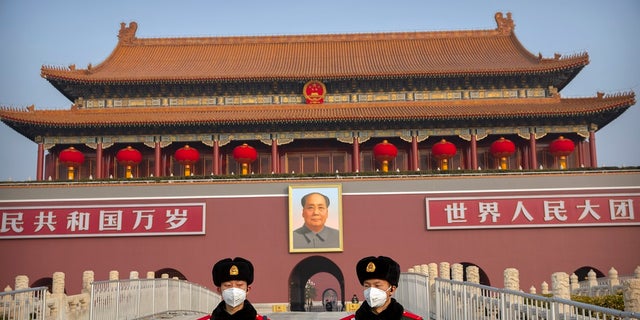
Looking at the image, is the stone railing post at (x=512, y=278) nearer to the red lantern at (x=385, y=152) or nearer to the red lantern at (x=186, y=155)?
the red lantern at (x=385, y=152)

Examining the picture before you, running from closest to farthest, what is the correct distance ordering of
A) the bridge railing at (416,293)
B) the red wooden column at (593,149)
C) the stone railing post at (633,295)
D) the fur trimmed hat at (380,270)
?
the fur trimmed hat at (380,270)
the stone railing post at (633,295)
the bridge railing at (416,293)
the red wooden column at (593,149)

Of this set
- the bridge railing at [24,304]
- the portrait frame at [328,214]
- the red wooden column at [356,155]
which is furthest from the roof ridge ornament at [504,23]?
the bridge railing at [24,304]

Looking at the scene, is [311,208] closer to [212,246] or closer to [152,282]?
[212,246]

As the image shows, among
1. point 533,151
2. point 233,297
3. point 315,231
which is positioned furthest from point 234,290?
point 533,151

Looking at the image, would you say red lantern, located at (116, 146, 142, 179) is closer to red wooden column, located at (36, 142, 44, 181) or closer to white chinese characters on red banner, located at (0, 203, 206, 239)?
red wooden column, located at (36, 142, 44, 181)

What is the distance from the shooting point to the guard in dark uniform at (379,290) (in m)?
4.84

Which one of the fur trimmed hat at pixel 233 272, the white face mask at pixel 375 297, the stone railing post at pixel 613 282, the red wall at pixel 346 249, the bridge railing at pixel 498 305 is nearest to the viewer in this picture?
the white face mask at pixel 375 297

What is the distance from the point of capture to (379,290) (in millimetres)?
4871

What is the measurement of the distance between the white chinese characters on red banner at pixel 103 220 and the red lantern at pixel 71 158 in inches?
107

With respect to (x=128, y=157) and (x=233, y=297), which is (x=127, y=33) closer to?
(x=128, y=157)

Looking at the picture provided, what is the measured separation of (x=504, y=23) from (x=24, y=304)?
81.1 ft

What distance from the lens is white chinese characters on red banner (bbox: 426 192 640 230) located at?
2208 cm

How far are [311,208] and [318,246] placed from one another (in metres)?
1.20

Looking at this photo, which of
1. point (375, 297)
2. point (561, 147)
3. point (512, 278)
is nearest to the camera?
point (375, 297)
